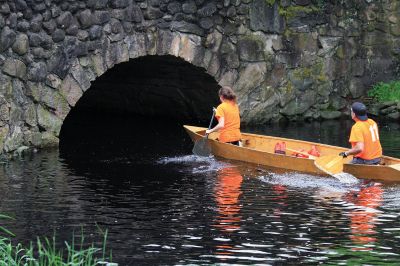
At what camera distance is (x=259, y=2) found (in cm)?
1994

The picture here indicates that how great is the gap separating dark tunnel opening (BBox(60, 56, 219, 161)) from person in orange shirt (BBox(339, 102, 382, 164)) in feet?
12.2

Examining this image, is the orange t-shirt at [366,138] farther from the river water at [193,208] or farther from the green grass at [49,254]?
the green grass at [49,254]

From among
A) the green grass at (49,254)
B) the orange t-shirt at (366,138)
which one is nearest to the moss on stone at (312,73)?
the orange t-shirt at (366,138)

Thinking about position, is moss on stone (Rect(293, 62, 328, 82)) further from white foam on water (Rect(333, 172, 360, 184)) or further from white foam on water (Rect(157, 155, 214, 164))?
white foam on water (Rect(333, 172, 360, 184))

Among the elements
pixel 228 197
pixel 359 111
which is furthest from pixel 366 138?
pixel 228 197

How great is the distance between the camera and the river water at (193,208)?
394 inches

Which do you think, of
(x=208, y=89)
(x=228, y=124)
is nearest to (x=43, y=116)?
(x=228, y=124)

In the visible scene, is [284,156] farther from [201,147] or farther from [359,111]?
[201,147]

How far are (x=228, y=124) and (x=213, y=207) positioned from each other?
4665mm

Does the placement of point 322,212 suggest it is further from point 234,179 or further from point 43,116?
point 43,116

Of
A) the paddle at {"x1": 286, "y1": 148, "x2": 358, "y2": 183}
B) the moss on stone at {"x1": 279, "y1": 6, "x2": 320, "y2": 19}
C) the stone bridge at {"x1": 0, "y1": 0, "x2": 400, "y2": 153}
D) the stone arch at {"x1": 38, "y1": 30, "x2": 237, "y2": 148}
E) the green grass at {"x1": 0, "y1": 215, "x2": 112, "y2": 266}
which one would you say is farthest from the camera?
the moss on stone at {"x1": 279, "y1": 6, "x2": 320, "y2": 19}

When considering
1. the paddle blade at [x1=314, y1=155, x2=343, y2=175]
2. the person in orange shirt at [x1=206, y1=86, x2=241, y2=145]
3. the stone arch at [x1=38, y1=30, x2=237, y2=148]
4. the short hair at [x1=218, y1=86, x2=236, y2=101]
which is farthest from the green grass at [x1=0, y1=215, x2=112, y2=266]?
the stone arch at [x1=38, y1=30, x2=237, y2=148]

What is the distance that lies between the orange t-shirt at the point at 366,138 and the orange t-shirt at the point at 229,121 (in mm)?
2714

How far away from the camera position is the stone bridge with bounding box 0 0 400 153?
54.5 feet
